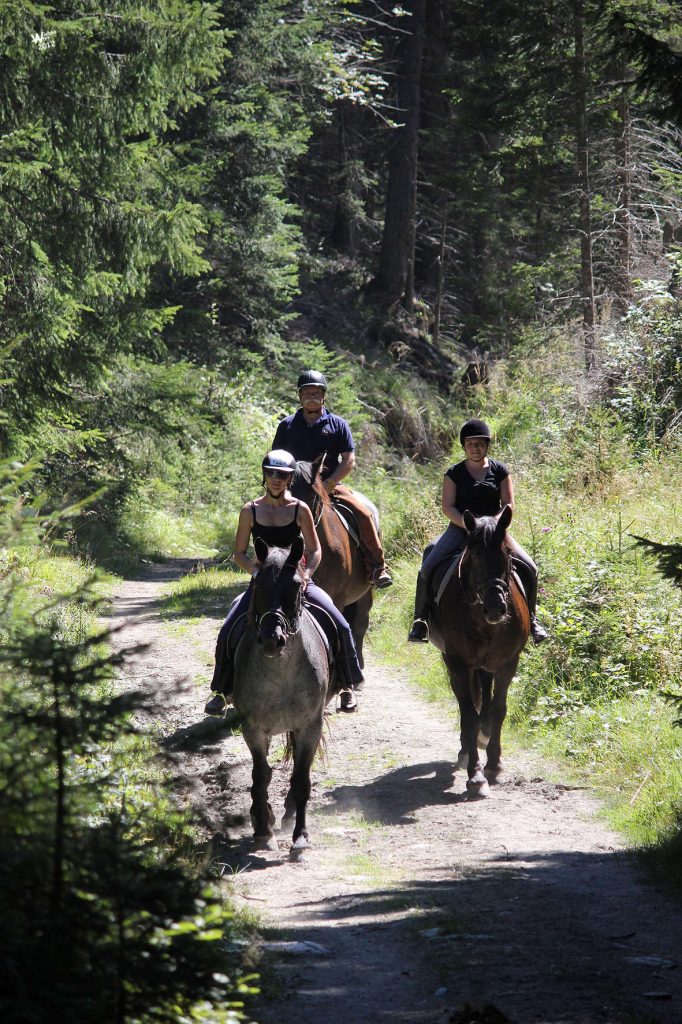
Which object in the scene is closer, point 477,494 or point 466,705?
point 466,705

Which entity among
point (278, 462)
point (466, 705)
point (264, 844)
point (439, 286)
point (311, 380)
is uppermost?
point (439, 286)

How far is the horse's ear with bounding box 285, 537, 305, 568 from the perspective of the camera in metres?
7.45

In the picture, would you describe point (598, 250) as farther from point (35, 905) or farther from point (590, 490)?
point (35, 905)

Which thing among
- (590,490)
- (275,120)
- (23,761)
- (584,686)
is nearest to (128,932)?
(23,761)

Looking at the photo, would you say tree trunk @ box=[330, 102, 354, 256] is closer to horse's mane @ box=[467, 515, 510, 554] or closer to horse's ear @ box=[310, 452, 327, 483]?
horse's ear @ box=[310, 452, 327, 483]

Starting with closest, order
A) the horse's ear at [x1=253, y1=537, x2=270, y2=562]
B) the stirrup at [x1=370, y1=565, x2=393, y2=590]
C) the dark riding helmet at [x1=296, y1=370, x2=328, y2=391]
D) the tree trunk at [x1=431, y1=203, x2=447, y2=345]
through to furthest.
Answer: the horse's ear at [x1=253, y1=537, x2=270, y2=562]
the dark riding helmet at [x1=296, y1=370, x2=328, y2=391]
the stirrup at [x1=370, y1=565, x2=393, y2=590]
the tree trunk at [x1=431, y1=203, x2=447, y2=345]

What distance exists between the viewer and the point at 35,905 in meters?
3.30

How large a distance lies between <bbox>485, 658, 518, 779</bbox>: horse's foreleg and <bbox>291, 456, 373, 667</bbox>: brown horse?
1.32 meters

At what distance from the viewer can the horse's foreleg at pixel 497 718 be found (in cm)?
970

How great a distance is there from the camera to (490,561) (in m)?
9.05

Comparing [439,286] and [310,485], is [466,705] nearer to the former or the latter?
[310,485]

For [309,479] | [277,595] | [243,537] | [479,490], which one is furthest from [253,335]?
[277,595]

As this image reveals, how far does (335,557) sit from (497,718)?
2.23m

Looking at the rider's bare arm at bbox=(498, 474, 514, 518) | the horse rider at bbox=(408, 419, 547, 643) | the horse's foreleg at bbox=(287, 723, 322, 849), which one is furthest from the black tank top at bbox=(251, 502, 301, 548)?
the rider's bare arm at bbox=(498, 474, 514, 518)
